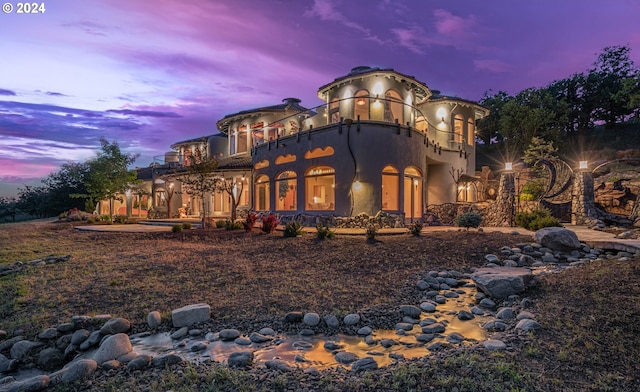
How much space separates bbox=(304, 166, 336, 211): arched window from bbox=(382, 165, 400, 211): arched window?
265 cm

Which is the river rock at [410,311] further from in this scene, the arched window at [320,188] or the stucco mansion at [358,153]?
the arched window at [320,188]

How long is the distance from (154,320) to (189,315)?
A: 0.53 meters

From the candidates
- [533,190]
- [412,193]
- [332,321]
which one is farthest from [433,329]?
[533,190]

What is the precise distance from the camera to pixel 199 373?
3.51 meters

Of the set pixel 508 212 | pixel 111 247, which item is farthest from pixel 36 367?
pixel 508 212

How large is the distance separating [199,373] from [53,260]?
8.93 meters

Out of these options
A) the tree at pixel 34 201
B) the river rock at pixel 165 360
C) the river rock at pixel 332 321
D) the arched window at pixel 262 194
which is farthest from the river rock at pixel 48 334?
the tree at pixel 34 201

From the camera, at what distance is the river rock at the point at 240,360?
12.4 feet

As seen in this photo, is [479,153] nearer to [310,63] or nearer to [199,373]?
[310,63]

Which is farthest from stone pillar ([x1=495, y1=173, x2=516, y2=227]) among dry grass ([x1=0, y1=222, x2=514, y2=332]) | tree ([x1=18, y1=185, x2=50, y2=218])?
tree ([x1=18, y1=185, x2=50, y2=218])

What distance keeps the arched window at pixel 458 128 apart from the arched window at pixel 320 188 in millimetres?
11226

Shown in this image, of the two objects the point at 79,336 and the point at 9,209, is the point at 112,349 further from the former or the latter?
the point at 9,209

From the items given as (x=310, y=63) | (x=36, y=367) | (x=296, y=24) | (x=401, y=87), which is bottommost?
(x=36, y=367)

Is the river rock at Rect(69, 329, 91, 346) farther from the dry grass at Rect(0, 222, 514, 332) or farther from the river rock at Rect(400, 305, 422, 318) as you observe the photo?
the river rock at Rect(400, 305, 422, 318)
